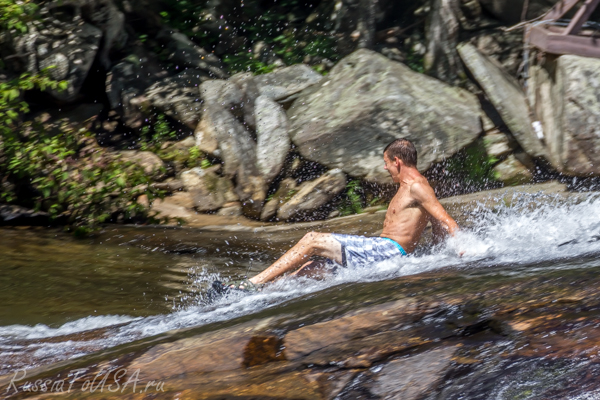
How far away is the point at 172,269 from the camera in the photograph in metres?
6.14

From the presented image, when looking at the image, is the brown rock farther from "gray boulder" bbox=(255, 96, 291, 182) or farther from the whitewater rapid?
"gray boulder" bbox=(255, 96, 291, 182)

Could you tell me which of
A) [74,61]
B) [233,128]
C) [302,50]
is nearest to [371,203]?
[233,128]

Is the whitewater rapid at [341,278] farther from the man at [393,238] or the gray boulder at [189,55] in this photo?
the gray boulder at [189,55]

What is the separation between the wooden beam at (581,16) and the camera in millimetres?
7574

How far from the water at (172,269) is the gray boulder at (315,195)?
807 millimetres

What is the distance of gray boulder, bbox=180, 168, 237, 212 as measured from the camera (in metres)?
8.64

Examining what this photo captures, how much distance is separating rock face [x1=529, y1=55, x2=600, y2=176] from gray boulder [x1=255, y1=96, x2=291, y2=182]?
11.6ft

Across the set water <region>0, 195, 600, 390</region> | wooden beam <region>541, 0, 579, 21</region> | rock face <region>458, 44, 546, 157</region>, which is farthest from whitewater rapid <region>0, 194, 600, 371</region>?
wooden beam <region>541, 0, 579, 21</region>

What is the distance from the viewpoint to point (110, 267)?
626cm

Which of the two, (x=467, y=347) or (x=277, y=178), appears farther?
(x=277, y=178)

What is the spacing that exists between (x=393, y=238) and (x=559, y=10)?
499 cm

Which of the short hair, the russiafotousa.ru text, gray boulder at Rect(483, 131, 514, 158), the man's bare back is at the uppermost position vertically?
the short hair

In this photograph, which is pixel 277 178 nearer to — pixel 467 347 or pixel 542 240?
pixel 542 240

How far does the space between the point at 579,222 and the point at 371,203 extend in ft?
10.2
